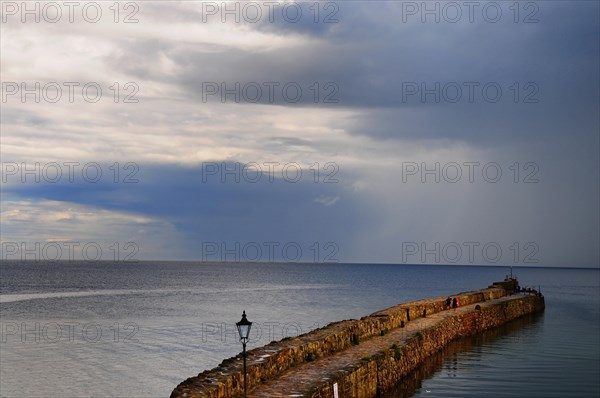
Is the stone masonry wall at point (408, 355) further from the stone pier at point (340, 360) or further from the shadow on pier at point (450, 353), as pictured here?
the shadow on pier at point (450, 353)

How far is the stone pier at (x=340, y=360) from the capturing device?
18.9 m

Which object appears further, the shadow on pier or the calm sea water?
the calm sea water

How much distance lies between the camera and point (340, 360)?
25.4 metres

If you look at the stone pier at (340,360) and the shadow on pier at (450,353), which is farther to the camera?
the shadow on pier at (450,353)

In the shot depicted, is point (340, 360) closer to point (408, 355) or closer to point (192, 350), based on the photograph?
point (408, 355)

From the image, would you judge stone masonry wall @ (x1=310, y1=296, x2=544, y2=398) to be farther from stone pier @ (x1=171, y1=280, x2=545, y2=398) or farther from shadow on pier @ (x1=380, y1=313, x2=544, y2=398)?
shadow on pier @ (x1=380, y1=313, x2=544, y2=398)

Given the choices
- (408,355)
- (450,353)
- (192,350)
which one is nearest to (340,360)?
(408,355)

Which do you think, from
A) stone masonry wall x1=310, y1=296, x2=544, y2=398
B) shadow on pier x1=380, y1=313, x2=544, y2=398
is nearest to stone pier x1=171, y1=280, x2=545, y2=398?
stone masonry wall x1=310, y1=296, x2=544, y2=398

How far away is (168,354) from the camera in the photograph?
43625 millimetres

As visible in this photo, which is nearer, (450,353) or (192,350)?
(450,353)

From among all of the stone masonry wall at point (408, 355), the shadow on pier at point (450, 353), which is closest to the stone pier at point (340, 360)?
the stone masonry wall at point (408, 355)

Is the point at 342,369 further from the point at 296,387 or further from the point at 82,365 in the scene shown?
the point at 82,365

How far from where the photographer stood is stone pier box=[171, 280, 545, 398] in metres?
18.9

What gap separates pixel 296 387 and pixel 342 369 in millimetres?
3481
